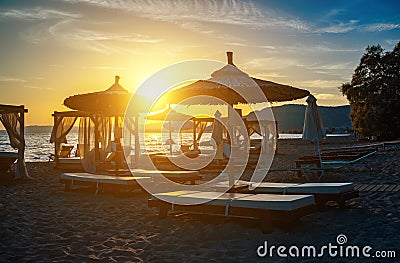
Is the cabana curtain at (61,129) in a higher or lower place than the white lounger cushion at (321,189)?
higher

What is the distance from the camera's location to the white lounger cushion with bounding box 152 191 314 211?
512cm

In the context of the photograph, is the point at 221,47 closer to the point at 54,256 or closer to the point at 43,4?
the point at 43,4

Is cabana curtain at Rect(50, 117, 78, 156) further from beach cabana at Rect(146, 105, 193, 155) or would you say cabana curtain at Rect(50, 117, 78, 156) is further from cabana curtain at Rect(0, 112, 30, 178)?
beach cabana at Rect(146, 105, 193, 155)

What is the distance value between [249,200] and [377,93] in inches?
1371

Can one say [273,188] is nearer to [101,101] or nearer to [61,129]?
[101,101]

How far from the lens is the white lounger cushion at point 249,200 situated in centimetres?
512

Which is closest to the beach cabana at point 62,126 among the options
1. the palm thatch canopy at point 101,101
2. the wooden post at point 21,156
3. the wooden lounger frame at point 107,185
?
the wooden post at point 21,156

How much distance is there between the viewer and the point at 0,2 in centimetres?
972

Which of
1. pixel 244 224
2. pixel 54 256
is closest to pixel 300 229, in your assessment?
pixel 244 224

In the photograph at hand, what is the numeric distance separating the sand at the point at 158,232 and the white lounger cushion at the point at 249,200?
362 mm

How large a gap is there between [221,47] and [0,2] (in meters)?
5.58

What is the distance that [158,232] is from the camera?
5508 mm

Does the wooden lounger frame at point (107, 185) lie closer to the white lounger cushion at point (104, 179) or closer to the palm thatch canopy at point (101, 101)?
the white lounger cushion at point (104, 179)

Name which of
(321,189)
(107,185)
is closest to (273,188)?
(321,189)
